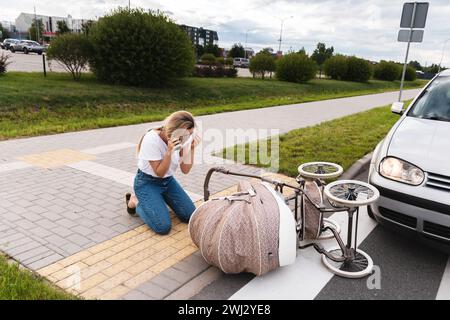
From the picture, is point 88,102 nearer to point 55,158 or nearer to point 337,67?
point 55,158

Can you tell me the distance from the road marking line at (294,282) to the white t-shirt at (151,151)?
1564mm

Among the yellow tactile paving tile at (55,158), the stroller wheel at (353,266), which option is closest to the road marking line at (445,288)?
the stroller wheel at (353,266)

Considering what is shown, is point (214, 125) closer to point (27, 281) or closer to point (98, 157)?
point (98, 157)

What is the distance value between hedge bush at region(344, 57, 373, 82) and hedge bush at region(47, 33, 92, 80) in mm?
27095

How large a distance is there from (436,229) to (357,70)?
116ft

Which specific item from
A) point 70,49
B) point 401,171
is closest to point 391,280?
point 401,171

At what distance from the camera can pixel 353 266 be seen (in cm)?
326

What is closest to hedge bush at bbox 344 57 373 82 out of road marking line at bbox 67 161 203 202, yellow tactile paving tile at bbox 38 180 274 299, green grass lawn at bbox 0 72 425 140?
green grass lawn at bbox 0 72 425 140

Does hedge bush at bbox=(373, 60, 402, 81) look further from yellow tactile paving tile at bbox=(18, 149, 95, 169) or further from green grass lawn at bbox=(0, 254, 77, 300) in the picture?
green grass lawn at bbox=(0, 254, 77, 300)

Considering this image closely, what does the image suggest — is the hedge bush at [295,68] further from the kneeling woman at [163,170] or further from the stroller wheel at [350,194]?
the stroller wheel at [350,194]

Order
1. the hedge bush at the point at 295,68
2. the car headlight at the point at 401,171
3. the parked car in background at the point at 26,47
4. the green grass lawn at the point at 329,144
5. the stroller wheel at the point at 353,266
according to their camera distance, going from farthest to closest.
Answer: the parked car in background at the point at 26,47 → the hedge bush at the point at 295,68 → the green grass lawn at the point at 329,144 → the car headlight at the point at 401,171 → the stroller wheel at the point at 353,266

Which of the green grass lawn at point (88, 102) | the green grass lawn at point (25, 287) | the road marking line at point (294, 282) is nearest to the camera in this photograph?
the green grass lawn at point (25, 287)

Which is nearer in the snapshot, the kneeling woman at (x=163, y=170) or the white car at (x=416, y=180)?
the white car at (x=416, y=180)

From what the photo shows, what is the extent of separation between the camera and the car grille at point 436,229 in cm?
304
